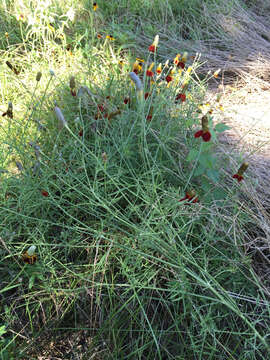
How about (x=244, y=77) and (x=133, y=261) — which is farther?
(x=244, y=77)

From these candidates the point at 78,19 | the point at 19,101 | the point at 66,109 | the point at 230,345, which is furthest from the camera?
the point at 78,19

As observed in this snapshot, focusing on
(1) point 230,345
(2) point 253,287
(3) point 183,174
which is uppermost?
(3) point 183,174

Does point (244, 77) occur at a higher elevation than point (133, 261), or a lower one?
higher

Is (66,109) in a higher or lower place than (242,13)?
lower

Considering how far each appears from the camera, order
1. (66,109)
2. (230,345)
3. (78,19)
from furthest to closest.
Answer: (78,19) → (66,109) → (230,345)

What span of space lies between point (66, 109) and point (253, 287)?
1.42 metres

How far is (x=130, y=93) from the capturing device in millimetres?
2020

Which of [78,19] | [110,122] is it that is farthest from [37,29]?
[110,122]

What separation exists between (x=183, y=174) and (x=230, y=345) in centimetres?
74

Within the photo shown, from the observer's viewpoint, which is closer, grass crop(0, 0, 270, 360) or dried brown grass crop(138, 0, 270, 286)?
grass crop(0, 0, 270, 360)

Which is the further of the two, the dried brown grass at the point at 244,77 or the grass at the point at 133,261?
the dried brown grass at the point at 244,77

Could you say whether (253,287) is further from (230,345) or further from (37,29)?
(37,29)

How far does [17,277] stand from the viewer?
1.32 metres

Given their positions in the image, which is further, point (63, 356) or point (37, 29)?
point (37, 29)
